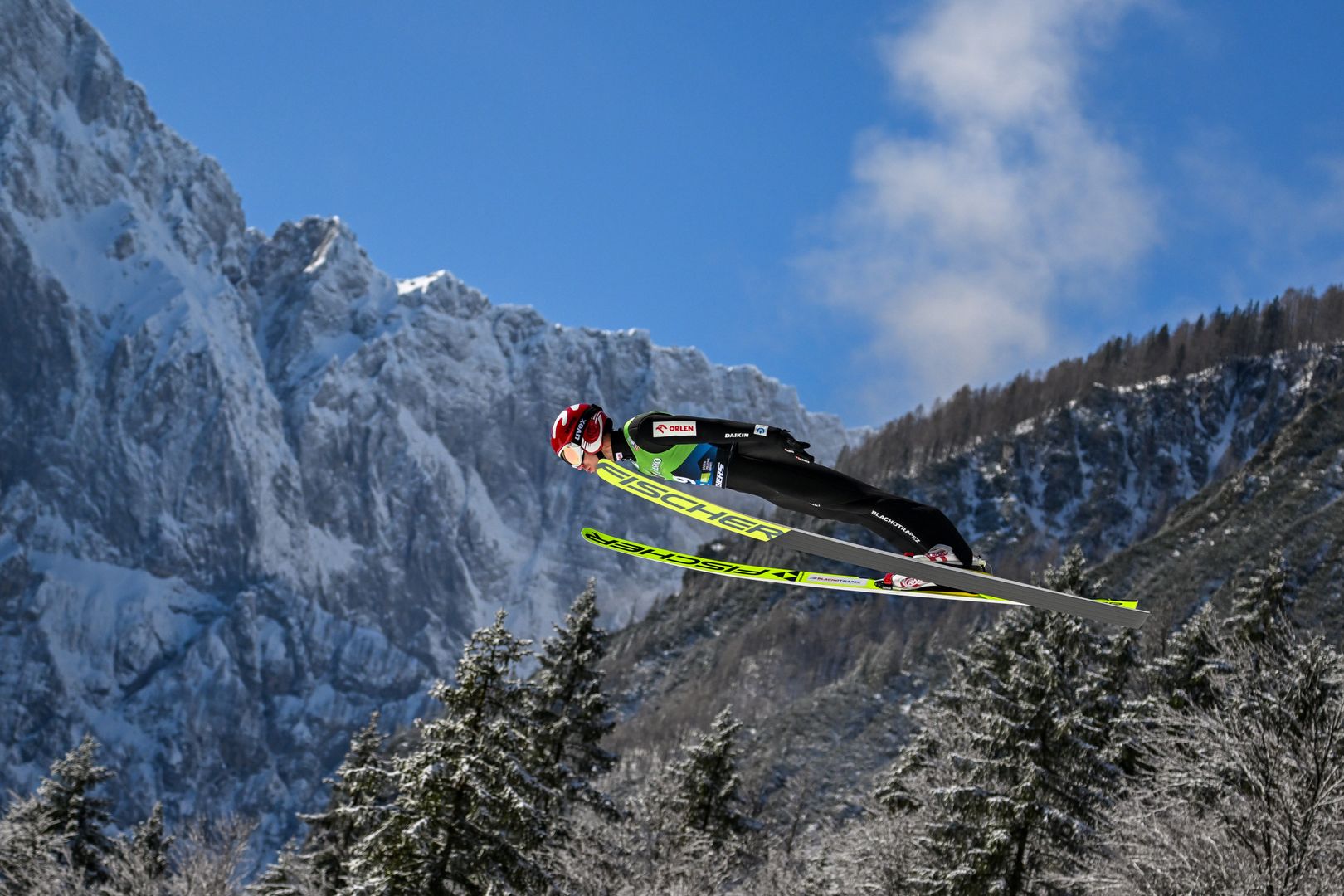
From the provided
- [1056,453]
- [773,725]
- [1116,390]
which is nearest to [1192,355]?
[1116,390]

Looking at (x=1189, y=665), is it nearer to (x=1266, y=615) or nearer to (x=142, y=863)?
(x=1266, y=615)


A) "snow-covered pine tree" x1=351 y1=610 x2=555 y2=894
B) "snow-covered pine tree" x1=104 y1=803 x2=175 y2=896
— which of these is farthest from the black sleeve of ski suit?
"snow-covered pine tree" x1=104 y1=803 x2=175 y2=896

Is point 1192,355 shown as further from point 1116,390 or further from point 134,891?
point 134,891

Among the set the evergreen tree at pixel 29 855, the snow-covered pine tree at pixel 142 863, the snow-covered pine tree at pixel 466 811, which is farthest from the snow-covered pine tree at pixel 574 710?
the evergreen tree at pixel 29 855

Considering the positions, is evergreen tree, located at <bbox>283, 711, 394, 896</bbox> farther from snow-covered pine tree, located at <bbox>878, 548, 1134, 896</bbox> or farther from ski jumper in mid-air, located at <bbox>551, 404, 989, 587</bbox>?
ski jumper in mid-air, located at <bbox>551, 404, 989, 587</bbox>

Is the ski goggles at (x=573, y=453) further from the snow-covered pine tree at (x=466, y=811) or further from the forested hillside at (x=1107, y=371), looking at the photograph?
the forested hillside at (x=1107, y=371)

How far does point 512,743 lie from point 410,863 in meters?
2.35

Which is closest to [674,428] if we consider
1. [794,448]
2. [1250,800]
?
[794,448]

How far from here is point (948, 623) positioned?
130m

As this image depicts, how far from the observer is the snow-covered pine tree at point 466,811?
18078 millimetres

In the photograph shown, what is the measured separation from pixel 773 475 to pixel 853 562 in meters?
0.97

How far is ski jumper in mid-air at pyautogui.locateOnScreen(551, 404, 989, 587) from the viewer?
29.6 feet

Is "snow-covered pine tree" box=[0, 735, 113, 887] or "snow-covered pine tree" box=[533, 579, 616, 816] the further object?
"snow-covered pine tree" box=[0, 735, 113, 887]

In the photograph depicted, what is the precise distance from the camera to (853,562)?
29.4 ft
